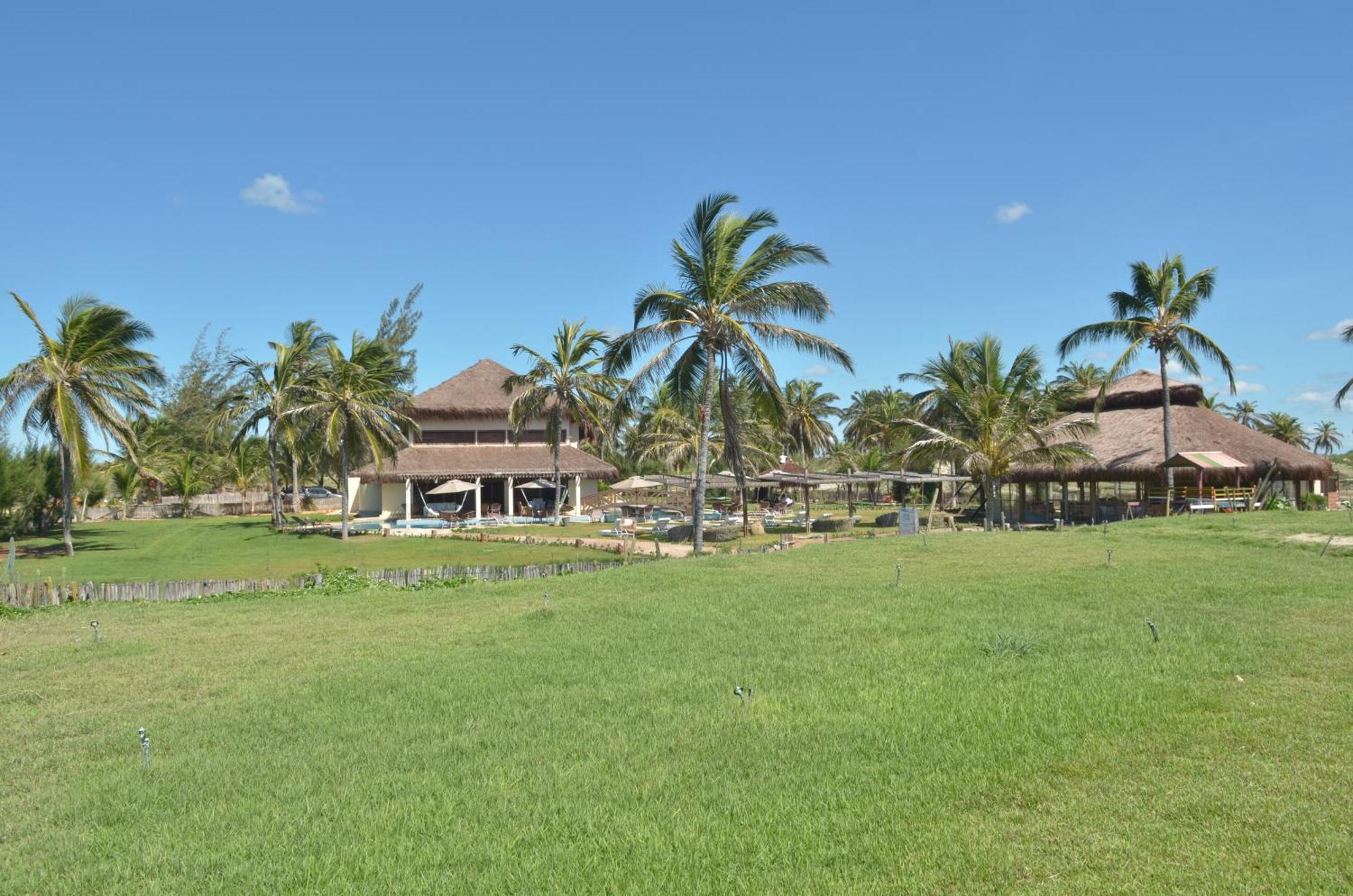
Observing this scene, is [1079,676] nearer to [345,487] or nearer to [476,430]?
[345,487]

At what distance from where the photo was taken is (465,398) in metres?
42.2

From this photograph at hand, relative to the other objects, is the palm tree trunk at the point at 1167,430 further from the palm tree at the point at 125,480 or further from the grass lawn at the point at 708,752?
the palm tree at the point at 125,480

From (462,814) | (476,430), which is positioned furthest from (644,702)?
(476,430)

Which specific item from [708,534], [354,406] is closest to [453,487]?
[354,406]

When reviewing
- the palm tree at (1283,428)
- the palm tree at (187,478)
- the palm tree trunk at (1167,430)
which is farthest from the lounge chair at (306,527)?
the palm tree at (1283,428)

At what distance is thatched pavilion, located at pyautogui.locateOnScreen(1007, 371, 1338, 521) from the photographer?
2955 cm

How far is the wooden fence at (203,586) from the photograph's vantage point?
1346 centimetres

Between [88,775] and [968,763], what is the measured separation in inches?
217

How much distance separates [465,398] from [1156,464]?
2959 cm

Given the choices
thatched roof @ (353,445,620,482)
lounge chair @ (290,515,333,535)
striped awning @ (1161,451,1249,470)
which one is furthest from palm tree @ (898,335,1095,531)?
lounge chair @ (290,515,333,535)

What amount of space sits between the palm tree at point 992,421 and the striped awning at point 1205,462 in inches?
116

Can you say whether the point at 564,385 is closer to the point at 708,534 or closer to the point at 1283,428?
the point at 708,534

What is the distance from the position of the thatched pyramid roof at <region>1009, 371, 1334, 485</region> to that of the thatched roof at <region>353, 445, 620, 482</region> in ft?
62.6

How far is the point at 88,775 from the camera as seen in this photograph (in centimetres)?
554
